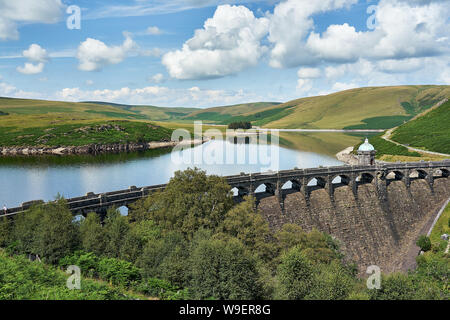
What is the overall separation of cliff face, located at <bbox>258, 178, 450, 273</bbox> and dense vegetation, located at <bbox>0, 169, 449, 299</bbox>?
16.0 metres

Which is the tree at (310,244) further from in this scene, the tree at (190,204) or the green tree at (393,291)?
the green tree at (393,291)

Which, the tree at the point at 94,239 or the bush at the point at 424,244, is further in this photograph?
the bush at the point at 424,244

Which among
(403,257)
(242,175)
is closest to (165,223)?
(242,175)

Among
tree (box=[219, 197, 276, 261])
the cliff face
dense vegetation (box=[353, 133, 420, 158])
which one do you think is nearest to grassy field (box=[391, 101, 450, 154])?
dense vegetation (box=[353, 133, 420, 158])

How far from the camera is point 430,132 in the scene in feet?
530

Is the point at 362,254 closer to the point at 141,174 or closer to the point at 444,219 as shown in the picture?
the point at 444,219

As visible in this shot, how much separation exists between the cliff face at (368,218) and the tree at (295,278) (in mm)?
28095

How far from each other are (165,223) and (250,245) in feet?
39.0

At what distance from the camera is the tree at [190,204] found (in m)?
46.8

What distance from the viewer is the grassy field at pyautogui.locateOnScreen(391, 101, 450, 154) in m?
138

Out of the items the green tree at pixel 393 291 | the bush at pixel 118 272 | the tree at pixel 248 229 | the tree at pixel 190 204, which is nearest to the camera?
the bush at pixel 118 272

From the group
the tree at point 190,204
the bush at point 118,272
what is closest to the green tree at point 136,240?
the tree at point 190,204

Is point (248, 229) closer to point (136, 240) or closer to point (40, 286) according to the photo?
point (136, 240)

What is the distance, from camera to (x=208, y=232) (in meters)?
42.1
